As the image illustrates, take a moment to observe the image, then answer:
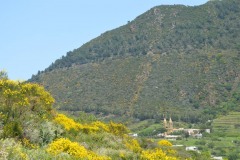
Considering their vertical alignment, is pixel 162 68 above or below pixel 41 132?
below

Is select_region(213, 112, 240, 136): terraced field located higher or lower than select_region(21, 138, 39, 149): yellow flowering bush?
lower

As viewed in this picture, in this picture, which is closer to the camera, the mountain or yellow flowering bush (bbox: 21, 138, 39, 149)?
yellow flowering bush (bbox: 21, 138, 39, 149)

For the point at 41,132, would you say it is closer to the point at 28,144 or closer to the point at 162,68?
the point at 28,144

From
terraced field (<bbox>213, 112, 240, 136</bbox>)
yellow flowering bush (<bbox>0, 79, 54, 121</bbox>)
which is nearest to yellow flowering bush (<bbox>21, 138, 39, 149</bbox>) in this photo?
yellow flowering bush (<bbox>0, 79, 54, 121</bbox>)

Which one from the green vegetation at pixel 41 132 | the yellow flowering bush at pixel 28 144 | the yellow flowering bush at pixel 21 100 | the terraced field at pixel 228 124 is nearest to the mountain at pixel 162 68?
the terraced field at pixel 228 124

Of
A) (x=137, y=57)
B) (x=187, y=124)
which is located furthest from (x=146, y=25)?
(x=187, y=124)

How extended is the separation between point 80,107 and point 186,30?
53.4 m

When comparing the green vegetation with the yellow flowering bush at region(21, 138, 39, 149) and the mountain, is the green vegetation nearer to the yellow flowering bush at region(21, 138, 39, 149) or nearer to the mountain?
the yellow flowering bush at region(21, 138, 39, 149)

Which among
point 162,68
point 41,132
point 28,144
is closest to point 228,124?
point 162,68

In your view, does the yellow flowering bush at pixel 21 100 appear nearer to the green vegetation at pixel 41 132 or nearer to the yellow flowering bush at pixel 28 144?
the green vegetation at pixel 41 132

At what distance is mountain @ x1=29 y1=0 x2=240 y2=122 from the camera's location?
346 feet

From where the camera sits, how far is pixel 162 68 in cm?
11656

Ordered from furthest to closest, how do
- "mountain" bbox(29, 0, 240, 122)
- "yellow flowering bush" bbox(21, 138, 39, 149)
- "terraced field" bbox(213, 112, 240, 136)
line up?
1. "mountain" bbox(29, 0, 240, 122)
2. "terraced field" bbox(213, 112, 240, 136)
3. "yellow flowering bush" bbox(21, 138, 39, 149)

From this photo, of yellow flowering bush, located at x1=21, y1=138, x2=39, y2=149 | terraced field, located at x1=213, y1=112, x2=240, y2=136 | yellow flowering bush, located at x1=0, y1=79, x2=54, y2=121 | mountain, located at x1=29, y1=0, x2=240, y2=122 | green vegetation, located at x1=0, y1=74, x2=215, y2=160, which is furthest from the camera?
mountain, located at x1=29, y1=0, x2=240, y2=122
